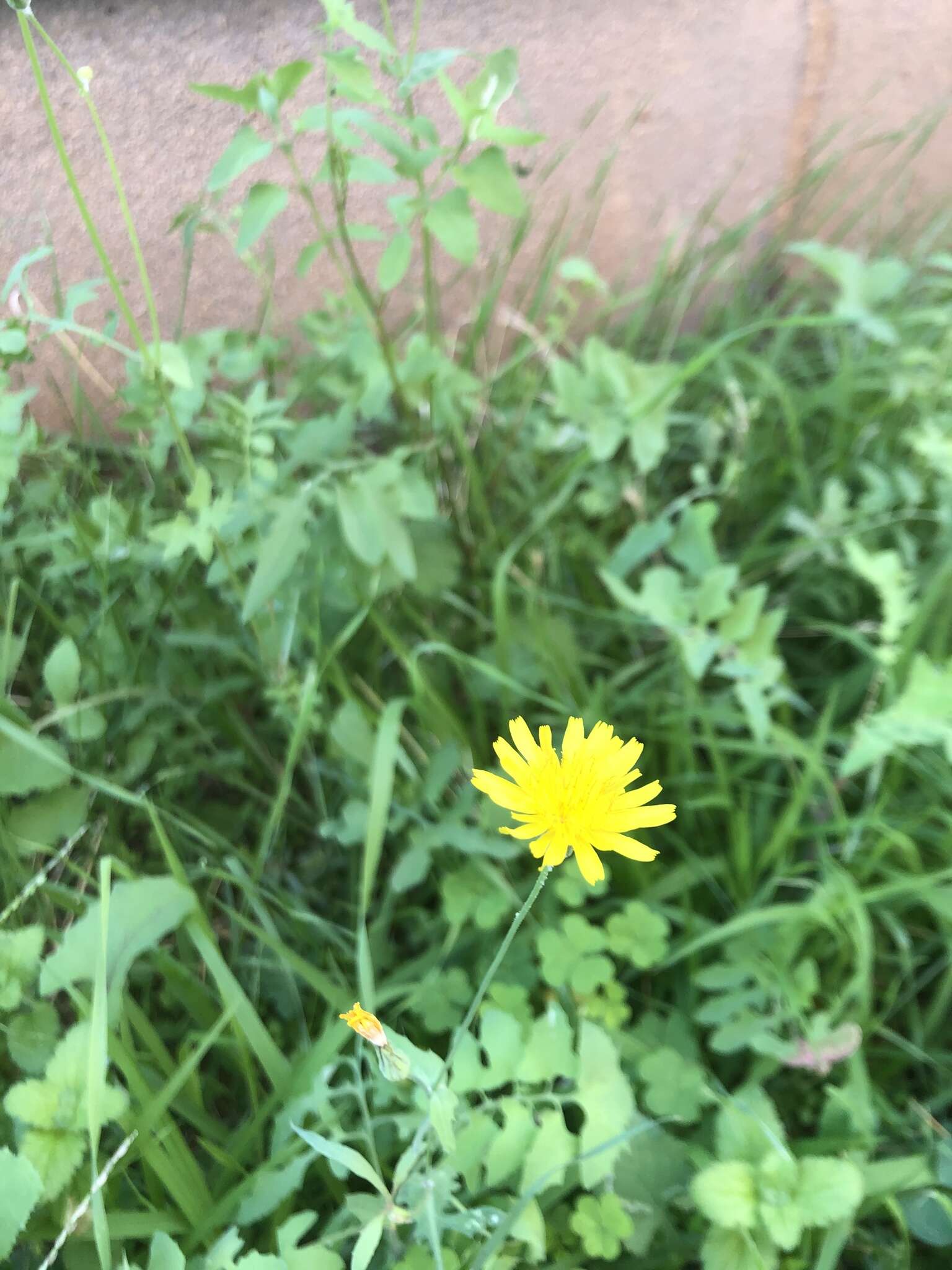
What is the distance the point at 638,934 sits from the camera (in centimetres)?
98

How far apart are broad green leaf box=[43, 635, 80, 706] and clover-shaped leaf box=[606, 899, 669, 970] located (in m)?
0.68

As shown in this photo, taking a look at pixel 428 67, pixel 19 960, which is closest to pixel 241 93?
pixel 428 67

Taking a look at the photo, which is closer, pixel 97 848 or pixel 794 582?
pixel 97 848

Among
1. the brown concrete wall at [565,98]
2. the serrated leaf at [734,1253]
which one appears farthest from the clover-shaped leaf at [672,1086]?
the brown concrete wall at [565,98]

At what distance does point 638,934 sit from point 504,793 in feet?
1.81

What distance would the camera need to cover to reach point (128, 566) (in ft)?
3.43

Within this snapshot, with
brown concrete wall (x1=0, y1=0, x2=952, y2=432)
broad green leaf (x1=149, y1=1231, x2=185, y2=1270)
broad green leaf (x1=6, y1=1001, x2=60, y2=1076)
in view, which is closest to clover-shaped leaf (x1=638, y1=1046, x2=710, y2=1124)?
broad green leaf (x1=149, y1=1231, x2=185, y2=1270)

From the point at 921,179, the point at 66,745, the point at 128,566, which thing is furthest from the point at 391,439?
the point at 921,179

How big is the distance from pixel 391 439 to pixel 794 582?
703mm

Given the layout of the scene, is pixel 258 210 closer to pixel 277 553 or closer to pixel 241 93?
pixel 241 93

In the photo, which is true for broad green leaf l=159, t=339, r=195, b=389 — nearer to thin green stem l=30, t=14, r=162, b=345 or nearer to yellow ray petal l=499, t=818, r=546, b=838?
thin green stem l=30, t=14, r=162, b=345

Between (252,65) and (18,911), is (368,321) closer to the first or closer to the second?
(252,65)

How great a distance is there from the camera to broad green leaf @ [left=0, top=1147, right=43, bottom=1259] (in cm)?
55

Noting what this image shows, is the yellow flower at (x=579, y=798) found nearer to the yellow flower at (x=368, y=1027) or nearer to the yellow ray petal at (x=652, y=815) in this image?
the yellow ray petal at (x=652, y=815)
